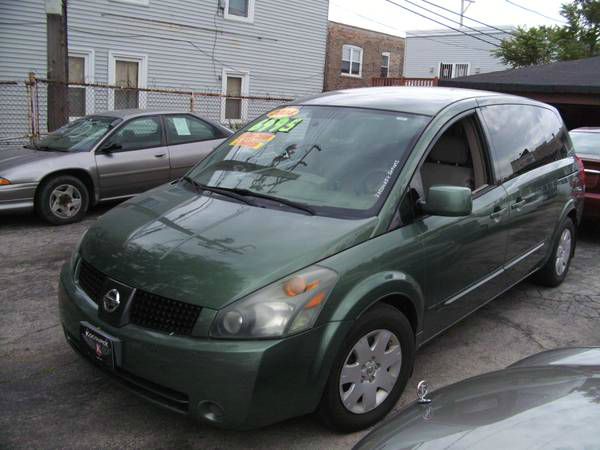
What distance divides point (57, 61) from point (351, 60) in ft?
61.7

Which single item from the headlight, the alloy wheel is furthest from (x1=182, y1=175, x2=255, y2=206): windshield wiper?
the alloy wheel

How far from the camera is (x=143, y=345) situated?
271 cm

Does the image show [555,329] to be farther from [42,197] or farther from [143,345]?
[42,197]

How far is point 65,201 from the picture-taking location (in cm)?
743

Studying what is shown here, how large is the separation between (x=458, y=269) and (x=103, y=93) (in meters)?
13.3

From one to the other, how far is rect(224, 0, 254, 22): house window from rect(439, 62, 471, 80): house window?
52.4 feet

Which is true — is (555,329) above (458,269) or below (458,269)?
below

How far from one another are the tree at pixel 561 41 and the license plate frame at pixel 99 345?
24.3m

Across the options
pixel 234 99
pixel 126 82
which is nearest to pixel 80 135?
pixel 126 82

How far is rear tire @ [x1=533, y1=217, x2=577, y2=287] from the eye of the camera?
5.32 meters

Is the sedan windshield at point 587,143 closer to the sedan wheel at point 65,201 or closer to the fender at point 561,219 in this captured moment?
the fender at point 561,219

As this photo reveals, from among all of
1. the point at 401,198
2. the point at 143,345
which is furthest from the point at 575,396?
the point at 143,345

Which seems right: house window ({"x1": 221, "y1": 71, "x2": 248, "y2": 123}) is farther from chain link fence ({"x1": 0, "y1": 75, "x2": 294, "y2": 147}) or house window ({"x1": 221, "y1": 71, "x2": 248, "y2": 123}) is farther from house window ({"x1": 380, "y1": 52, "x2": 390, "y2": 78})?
house window ({"x1": 380, "y1": 52, "x2": 390, "y2": 78})

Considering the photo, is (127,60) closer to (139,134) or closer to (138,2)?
(138,2)
